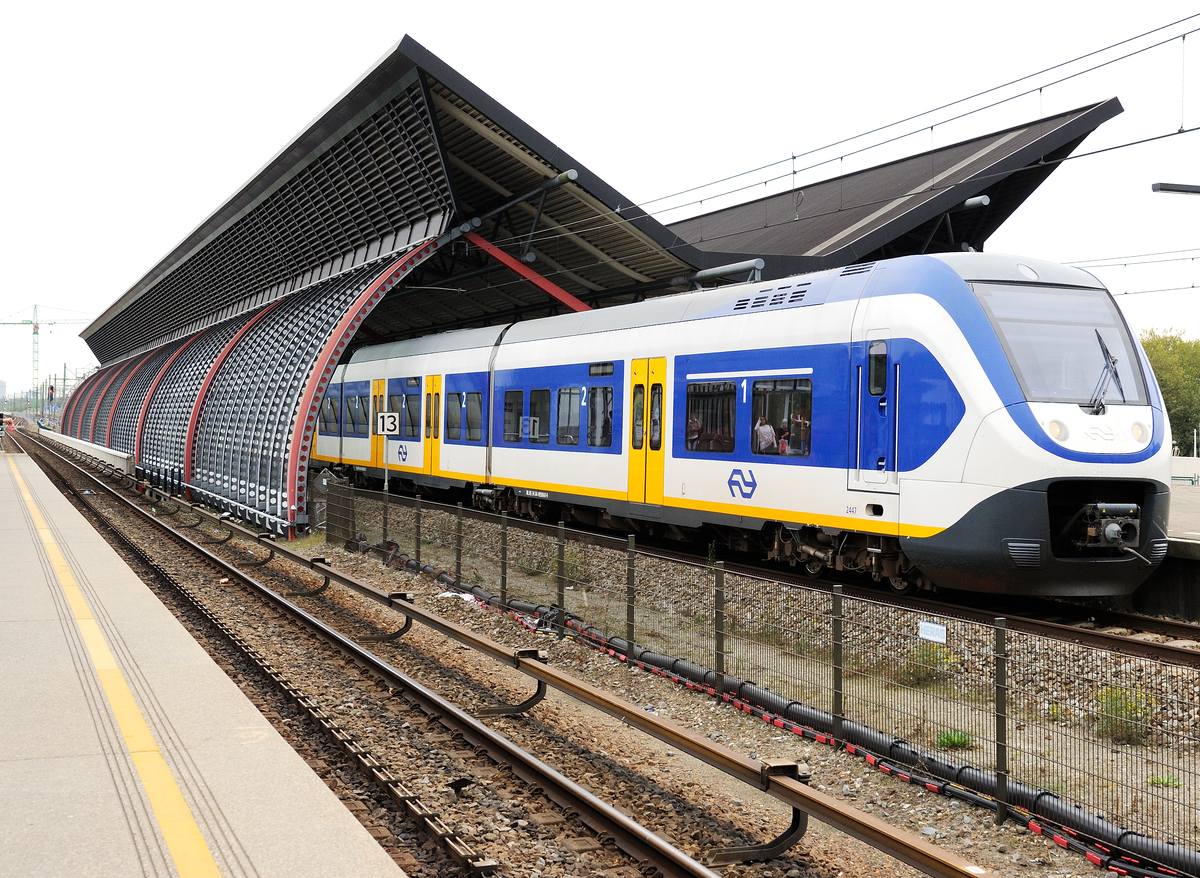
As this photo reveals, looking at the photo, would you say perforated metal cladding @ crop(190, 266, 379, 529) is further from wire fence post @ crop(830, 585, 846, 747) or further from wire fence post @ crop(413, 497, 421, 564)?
wire fence post @ crop(830, 585, 846, 747)

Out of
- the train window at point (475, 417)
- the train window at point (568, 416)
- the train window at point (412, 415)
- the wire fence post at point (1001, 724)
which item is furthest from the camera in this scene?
the train window at point (412, 415)

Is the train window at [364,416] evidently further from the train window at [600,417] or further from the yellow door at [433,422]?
the train window at [600,417]

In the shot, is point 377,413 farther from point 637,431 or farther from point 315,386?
point 637,431

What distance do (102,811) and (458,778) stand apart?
2.10 meters

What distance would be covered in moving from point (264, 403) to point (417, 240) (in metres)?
4.63

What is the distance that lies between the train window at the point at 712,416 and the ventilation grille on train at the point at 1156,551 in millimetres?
4723

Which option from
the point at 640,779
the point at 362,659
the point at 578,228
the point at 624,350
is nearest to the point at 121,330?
the point at 578,228

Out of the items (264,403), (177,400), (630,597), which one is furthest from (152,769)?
(177,400)

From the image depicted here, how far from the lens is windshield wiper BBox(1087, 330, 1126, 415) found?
32.4 feet

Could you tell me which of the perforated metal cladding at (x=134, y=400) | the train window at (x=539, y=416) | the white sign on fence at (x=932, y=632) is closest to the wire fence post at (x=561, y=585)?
the white sign on fence at (x=932, y=632)

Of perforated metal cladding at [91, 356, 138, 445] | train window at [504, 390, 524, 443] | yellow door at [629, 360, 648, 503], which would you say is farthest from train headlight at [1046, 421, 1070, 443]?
perforated metal cladding at [91, 356, 138, 445]

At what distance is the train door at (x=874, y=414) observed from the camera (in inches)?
414

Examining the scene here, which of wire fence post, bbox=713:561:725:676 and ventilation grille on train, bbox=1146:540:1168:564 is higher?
ventilation grille on train, bbox=1146:540:1168:564

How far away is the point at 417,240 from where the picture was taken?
20.8 m
